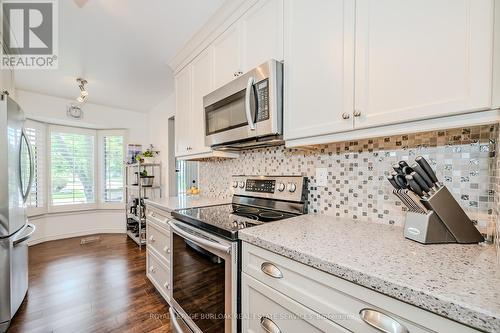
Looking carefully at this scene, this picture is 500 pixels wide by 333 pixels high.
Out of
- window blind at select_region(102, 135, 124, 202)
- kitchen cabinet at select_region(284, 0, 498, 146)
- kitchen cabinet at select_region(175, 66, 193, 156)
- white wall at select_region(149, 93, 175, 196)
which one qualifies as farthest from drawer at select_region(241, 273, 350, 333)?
window blind at select_region(102, 135, 124, 202)

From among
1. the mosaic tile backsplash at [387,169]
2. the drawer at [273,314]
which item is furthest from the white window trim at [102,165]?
the drawer at [273,314]

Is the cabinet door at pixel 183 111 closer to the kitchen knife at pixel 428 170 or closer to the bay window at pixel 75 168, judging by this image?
the kitchen knife at pixel 428 170

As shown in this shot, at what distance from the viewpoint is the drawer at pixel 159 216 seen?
5.92ft

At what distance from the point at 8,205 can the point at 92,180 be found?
2.97m

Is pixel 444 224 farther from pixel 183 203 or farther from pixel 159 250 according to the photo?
pixel 159 250

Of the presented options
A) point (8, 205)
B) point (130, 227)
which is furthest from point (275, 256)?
point (130, 227)

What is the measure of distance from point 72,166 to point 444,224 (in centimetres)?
521

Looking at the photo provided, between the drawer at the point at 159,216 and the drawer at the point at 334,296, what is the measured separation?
1.08m

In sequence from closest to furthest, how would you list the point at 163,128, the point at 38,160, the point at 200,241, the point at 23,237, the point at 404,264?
the point at 404,264 → the point at 200,241 → the point at 23,237 → the point at 38,160 → the point at 163,128

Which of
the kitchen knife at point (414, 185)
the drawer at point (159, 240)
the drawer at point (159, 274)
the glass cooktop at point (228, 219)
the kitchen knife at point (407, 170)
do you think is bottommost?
the drawer at point (159, 274)

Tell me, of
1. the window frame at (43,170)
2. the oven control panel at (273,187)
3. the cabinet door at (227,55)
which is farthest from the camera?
the window frame at (43,170)

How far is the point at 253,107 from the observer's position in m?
1.30

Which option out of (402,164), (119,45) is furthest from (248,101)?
(119,45)

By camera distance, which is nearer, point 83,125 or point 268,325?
point 268,325
